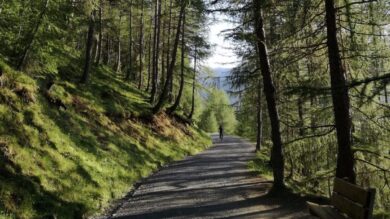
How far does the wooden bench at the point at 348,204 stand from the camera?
5.99 metres

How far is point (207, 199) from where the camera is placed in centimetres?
1083

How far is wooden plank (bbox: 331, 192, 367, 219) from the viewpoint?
612 cm

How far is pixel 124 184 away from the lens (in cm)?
1282

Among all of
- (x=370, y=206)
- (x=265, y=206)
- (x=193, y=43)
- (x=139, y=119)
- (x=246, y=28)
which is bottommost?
(x=265, y=206)

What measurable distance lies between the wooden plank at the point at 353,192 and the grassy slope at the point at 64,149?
5.32m

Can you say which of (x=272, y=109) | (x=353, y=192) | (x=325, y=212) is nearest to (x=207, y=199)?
(x=272, y=109)

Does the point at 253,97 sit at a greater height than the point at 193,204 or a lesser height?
greater

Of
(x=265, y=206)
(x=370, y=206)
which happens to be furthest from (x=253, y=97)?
(x=370, y=206)

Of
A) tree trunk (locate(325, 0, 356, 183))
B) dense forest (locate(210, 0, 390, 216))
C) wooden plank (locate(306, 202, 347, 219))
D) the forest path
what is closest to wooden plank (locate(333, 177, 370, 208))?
wooden plank (locate(306, 202, 347, 219))

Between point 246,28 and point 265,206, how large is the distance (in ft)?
18.1

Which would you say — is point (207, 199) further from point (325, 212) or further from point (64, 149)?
point (64, 149)

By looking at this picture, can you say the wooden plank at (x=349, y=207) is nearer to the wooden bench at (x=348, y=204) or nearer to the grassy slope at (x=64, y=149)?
the wooden bench at (x=348, y=204)

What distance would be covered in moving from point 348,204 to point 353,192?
259 millimetres

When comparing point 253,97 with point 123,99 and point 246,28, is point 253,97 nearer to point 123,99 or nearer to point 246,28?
point 123,99
